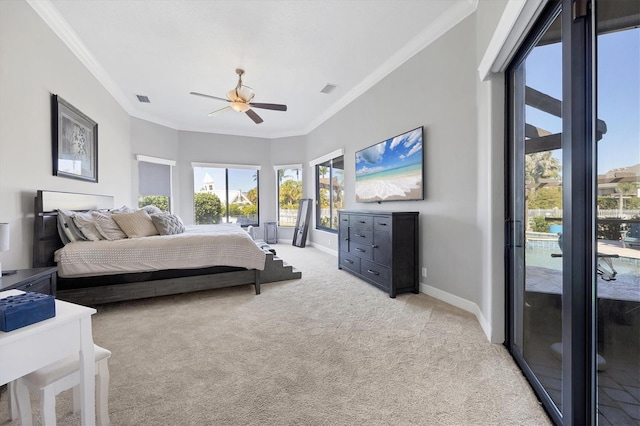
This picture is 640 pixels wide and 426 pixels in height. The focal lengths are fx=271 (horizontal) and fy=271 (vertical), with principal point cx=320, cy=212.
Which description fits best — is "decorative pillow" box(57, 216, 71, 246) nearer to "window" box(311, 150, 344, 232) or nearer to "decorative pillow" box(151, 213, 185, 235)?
"decorative pillow" box(151, 213, 185, 235)

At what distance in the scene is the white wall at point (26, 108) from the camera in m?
2.21

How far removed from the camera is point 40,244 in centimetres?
251

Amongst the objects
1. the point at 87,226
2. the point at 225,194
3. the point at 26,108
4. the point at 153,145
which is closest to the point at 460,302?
the point at 87,226

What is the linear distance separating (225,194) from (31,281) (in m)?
5.46

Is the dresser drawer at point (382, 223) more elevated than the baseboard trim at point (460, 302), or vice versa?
the dresser drawer at point (382, 223)

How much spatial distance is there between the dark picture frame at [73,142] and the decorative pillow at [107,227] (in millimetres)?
594

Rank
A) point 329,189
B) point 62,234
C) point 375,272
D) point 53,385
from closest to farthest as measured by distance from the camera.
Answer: point 53,385 < point 62,234 < point 375,272 < point 329,189

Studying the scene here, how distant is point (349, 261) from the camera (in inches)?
165

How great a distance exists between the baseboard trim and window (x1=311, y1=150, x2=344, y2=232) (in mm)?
2696

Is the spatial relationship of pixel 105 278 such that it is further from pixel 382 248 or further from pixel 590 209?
pixel 590 209

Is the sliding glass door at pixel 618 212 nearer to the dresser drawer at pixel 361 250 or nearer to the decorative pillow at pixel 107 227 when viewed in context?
the dresser drawer at pixel 361 250

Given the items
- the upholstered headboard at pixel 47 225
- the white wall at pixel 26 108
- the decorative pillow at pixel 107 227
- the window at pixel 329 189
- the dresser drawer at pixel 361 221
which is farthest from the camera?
the window at pixel 329 189

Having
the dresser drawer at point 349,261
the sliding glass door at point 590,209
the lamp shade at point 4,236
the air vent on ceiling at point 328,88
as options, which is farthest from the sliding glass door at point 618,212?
the air vent on ceiling at point 328,88

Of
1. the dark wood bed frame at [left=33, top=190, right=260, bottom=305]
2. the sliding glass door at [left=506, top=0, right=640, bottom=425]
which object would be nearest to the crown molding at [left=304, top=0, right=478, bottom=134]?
the sliding glass door at [left=506, top=0, right=640, bottom=425]
